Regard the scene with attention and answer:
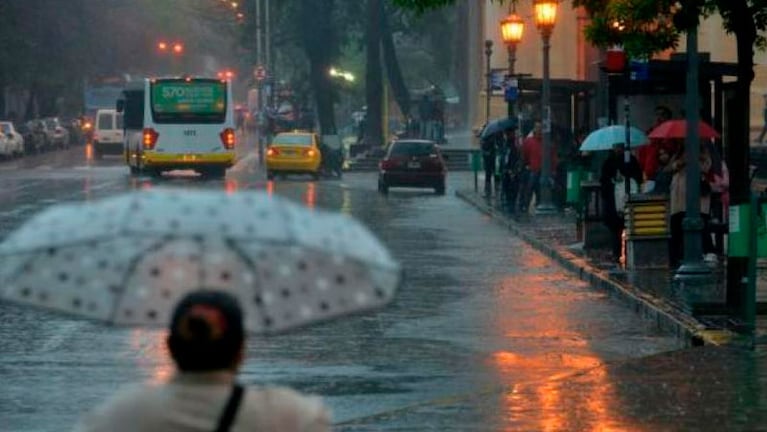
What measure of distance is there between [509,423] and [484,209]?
2968cm

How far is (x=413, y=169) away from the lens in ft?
169

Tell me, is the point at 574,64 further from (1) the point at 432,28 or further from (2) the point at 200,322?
(2) the point at 200,322

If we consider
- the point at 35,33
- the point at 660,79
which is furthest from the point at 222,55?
the point at 660,79

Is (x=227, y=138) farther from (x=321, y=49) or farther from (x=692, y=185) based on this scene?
(x=692, y=185)

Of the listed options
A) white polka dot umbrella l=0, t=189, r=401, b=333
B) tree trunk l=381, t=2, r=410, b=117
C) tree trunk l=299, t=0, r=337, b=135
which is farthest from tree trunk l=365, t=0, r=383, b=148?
white polka dot umbrella l=0, t=189, r=401, b=333

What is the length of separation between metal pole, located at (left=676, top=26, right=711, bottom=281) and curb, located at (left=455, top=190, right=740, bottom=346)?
767 millimetres

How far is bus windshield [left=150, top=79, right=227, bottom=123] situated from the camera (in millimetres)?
59906

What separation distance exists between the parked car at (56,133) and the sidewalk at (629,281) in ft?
192

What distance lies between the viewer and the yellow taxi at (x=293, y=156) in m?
59.3

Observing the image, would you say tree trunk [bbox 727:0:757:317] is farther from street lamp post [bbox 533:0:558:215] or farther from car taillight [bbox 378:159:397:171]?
car taillight [bbox 378:159:397:171]

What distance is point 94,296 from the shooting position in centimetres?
502

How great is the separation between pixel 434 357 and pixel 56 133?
80613 mm

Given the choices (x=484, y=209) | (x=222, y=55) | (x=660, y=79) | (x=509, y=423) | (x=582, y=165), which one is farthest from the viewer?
(x=222, y=55)

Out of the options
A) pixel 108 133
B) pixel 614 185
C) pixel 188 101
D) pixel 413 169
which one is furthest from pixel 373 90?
pixel 614 185
